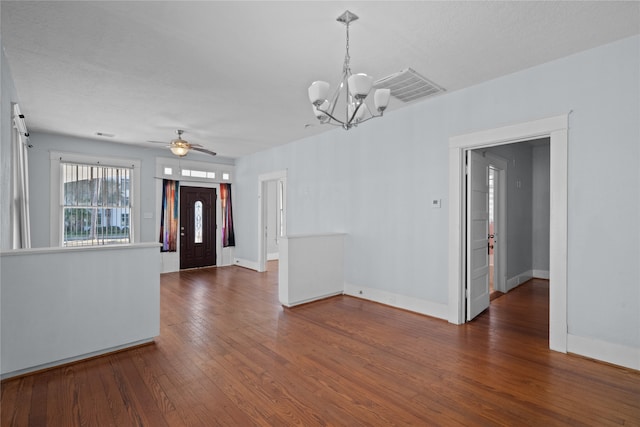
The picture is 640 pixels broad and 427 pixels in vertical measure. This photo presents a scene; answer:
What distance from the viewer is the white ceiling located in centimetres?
238

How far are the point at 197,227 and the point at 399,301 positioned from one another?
5.63 m

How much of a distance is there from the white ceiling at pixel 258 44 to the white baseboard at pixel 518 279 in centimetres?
376

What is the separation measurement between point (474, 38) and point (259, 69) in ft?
6.92

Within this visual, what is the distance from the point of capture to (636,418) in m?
2.11

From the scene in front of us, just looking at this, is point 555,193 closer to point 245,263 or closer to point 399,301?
point 399,301

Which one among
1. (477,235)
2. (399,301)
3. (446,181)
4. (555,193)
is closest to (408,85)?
(446,181)

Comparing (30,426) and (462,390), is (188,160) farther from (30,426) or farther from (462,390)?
(462,390)

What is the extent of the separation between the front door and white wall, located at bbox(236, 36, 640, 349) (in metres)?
2.60

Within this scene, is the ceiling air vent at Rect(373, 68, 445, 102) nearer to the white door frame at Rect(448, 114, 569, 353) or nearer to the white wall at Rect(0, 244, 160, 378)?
the white door frame at Rect(448, 114, 569, 353)

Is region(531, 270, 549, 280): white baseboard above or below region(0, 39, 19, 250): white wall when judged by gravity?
below

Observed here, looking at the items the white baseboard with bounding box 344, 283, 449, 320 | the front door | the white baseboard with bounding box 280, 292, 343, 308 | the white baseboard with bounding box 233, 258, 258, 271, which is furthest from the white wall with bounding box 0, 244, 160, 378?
the front door

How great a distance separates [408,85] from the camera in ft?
12.1

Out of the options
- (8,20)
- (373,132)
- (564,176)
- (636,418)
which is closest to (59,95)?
(8,20)

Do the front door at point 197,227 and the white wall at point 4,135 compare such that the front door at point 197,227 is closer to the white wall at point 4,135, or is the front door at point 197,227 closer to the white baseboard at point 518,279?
the white wall at point 4,135
